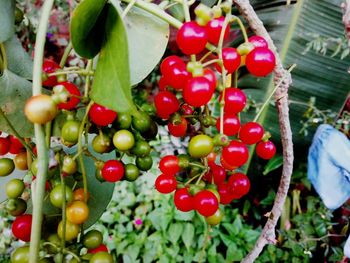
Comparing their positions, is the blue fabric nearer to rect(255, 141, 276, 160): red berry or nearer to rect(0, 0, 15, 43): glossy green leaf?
rect(255, 141, 276, 160): red berry

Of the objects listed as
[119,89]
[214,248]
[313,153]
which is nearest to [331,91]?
[313,153]

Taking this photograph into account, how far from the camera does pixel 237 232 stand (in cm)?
158

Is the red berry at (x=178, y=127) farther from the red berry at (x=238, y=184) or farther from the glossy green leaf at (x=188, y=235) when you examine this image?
the glossy green leaf at (x=188, y=235)

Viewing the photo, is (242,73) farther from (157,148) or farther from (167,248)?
(167,248)

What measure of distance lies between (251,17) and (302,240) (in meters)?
1.29

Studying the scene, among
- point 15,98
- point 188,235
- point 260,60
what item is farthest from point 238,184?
point 188,235

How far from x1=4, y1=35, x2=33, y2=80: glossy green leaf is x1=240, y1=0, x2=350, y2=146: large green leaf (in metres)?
0.98

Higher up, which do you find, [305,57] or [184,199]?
[184,199]

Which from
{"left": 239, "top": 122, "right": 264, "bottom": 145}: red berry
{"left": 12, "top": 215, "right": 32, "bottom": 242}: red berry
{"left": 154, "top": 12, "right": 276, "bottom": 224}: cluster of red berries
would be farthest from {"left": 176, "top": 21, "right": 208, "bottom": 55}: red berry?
{"left": 12, "top": 215, "right": 32, "bottom": 242}: red berry

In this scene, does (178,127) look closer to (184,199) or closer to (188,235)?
(184,199)

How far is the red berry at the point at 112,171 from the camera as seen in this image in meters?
0.37

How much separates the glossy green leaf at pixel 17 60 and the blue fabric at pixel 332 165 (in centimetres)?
110

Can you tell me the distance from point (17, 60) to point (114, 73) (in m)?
0.19

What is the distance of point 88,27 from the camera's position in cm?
32
